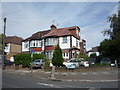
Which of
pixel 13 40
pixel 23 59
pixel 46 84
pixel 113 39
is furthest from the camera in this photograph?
pixel 13 40

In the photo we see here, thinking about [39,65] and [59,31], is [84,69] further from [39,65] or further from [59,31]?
[59,31]

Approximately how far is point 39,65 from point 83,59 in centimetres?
889

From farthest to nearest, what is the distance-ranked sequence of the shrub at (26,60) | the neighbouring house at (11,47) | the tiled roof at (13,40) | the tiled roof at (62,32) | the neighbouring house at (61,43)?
the tiled roof at (13,40)
the neighbouring house at (11,47)
the tiled roof at (62,32)
the neighbouring house at (61,43)
the shrub at (26,60)

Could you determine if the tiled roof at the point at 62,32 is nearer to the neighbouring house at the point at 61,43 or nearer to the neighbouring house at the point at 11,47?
the neighbouring house at the point at 61,43

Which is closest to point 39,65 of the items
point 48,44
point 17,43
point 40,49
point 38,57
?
point 38,57

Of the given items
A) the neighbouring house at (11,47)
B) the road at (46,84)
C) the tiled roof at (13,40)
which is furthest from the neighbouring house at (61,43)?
the road at (46,84)

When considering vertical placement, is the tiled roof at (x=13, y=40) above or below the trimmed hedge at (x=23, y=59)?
above

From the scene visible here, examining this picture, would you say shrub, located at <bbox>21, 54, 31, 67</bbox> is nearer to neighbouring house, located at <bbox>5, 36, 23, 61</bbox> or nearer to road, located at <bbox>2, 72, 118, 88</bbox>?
road, located at <bbox>2, 72, 118, 88</bbox>

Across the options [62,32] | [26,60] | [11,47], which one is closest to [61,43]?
[62,32]

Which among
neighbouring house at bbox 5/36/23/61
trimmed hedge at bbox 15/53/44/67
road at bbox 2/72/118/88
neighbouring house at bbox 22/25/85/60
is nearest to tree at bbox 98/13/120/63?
neighbouring house at bbox 22/25/85/60

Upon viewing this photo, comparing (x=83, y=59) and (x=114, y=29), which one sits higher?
(x=114, y=29)

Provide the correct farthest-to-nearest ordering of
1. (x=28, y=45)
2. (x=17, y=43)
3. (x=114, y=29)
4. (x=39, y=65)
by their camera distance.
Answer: (x=17, y=43) < (x=28, y=45) < (x=114, y=29) < (x=39, y=65)

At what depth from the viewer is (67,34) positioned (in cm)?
3609

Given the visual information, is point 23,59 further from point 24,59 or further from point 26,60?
point 26,60
